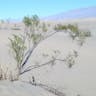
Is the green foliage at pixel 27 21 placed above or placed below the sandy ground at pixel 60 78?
above

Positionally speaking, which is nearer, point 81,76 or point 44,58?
point 81,76

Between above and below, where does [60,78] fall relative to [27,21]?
below

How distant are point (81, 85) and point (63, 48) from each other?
22.8 feet

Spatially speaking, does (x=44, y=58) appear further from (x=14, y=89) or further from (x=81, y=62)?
(x=14, y=89)

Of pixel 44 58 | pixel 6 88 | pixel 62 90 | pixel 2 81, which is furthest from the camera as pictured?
pixel 44 58

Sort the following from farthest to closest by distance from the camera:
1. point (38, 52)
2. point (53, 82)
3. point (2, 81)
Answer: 1. point (38, 52)
2. point (53, 82)
3. point (2, 81)

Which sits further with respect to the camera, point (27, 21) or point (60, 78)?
point (60, 78)

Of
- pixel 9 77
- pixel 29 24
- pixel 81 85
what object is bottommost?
pixel 81 85

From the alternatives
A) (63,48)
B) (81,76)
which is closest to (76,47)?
(63,48)

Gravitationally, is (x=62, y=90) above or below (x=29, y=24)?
below

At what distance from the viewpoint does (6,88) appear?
21.6ft

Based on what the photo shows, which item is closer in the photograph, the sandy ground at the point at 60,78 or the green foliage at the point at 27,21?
the sandy ground at the point at 60,78

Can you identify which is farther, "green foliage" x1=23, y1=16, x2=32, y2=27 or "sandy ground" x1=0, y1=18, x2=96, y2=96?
"green foliage" x1=23, y1=16, x2=32, y2=27

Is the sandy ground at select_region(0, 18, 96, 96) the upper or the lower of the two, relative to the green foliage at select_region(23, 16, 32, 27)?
lower
